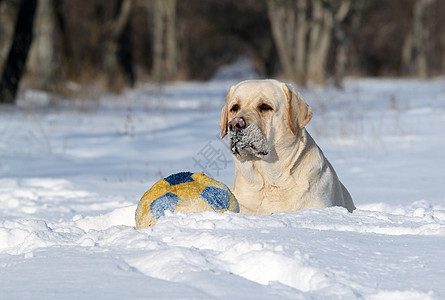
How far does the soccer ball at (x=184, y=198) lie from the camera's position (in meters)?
3.61

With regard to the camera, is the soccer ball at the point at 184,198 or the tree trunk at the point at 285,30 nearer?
the soccer ball at the point at 184,198

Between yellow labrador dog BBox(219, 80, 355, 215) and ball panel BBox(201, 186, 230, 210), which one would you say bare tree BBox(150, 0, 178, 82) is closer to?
yellow labrador dog BBox(219, 80, 355, 215)

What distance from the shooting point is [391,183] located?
20.3ft

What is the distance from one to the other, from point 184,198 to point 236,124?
0.61 metres

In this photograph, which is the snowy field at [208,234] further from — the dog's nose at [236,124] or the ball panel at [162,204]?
the dog's nose at [236,124]

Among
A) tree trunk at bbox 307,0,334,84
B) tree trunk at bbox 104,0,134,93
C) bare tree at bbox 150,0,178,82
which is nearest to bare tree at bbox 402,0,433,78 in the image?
tree trunk at bbox 307,0,334,84

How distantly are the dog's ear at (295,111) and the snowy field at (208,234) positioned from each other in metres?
0.73

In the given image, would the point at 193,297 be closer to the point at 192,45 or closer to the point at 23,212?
the point at 23,212

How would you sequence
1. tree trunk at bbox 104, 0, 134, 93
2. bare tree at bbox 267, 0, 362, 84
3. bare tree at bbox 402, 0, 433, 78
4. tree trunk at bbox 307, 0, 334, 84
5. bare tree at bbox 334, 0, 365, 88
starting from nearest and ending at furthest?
bare tree at bbox 334, 0, 365, 88 < tree trunk at bbox 104, 0, 134, 93 < bare tree at bbox 267, 0, 362, 84 < tree trunk at bbox 307, 0, 334, 84 < bare tree at bbox 402, 0, 433, 78

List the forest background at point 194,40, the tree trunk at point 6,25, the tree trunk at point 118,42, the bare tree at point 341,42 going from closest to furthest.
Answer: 1. the tree trunk at point 6,25
2. the forest background at point 194,40
3. the bare tree at point 341,42
4. the tree trunk at point 118,42

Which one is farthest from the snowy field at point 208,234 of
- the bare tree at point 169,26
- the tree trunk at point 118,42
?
the bare tree at point 169,26

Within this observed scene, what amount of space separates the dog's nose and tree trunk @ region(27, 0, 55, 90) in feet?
38.8

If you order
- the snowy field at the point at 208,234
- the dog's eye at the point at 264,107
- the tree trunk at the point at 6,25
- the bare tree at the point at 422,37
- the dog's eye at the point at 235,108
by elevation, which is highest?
the bare tree at the point at 422,37

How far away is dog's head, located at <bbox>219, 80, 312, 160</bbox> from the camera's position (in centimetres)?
394
